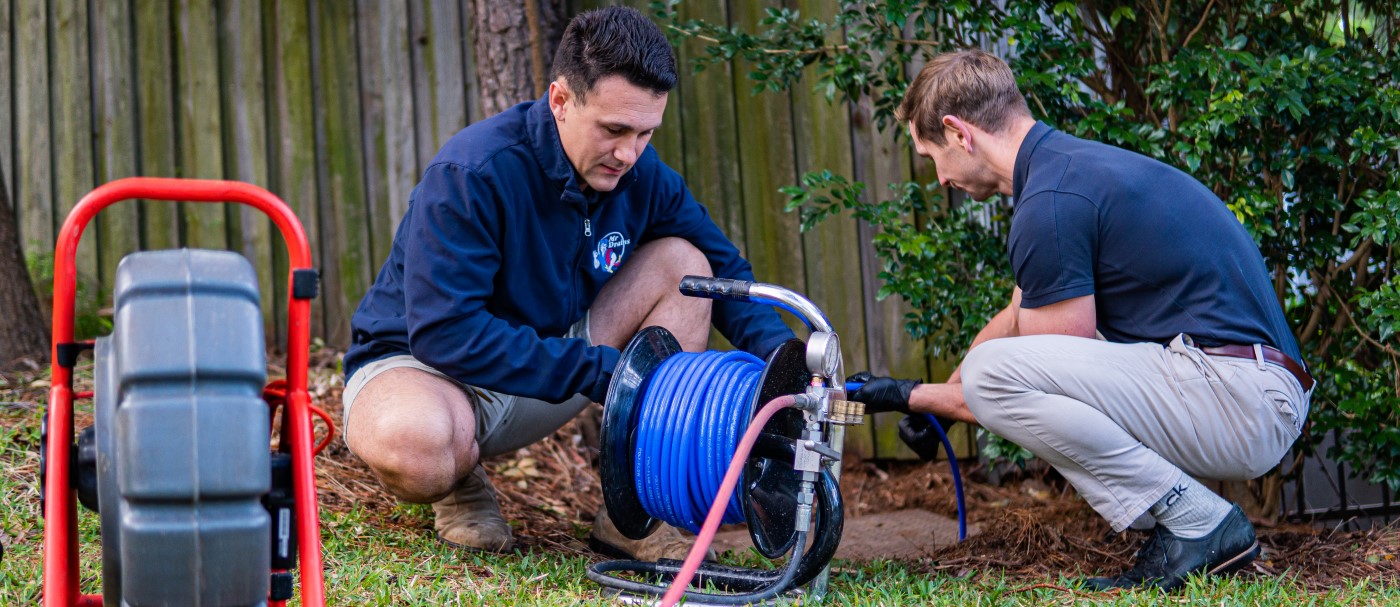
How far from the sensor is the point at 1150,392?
2.86 metres

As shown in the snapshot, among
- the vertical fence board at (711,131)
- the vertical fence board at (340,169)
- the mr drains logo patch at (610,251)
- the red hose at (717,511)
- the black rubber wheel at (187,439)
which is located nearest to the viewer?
the black rubber wheel at (187,439)

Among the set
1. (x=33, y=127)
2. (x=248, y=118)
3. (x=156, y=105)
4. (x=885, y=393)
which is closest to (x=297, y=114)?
(x=248, y=118)

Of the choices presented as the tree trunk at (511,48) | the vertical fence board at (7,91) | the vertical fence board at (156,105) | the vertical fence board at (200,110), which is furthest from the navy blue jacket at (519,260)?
the vertical fence board at (7,91)

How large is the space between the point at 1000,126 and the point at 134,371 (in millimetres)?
2255

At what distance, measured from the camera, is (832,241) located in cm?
468

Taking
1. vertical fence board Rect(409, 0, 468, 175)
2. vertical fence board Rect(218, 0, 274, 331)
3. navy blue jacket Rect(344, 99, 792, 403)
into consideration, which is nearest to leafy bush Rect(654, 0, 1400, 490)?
navy blue jacket Rect(344, 99, 792, 403)

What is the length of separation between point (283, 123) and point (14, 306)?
5.80 ft

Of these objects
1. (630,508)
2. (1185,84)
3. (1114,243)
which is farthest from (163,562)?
(1185,84)

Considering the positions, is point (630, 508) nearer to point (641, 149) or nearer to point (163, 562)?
point (641, 149)

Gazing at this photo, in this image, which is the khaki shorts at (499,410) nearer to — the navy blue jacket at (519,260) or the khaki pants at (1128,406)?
the navy blue jacket at (519,260)

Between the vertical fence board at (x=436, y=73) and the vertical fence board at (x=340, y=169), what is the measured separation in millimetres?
379

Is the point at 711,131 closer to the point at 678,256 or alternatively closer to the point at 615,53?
the point at 678,256

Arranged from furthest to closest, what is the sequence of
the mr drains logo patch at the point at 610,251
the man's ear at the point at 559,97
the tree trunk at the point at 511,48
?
1. the tree trunk at the point at 511,48
2. the mr drains logo patch at the point at 610,251
3. the man's ear at the point at 559,97

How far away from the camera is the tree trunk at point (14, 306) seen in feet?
14.0
